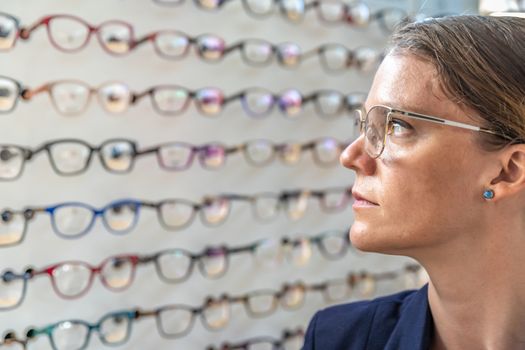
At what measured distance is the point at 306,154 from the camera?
46.4 inches

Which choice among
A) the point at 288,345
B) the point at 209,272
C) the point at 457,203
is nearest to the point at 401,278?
the point at 288,345

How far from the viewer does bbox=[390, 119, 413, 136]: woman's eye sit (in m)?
0.72

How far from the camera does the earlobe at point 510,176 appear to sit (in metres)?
0.71

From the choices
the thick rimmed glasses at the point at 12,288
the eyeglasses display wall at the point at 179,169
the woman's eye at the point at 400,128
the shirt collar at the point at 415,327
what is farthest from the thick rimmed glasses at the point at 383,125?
the thick rimmed glasses at the point at 12,288

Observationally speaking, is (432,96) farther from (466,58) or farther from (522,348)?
(522,348)

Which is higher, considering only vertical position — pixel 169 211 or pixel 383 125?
pixel 383 125

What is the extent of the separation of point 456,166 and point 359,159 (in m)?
0.11

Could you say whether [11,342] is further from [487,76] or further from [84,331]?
[487,76]

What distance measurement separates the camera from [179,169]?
1.00 m

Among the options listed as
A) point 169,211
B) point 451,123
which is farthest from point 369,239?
point 169,211

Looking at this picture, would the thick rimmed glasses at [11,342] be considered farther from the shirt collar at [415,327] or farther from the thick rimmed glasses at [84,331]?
the shirt collar at [415,327]

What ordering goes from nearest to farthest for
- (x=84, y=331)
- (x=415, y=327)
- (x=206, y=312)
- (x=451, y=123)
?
1. (x=451, y=123)
2. (x=415, y=327)
3. (x=84, y=331)
4. (x=206, y=312)

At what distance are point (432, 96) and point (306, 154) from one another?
1.57 ft

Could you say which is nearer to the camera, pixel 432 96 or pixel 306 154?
pixel 432 96
